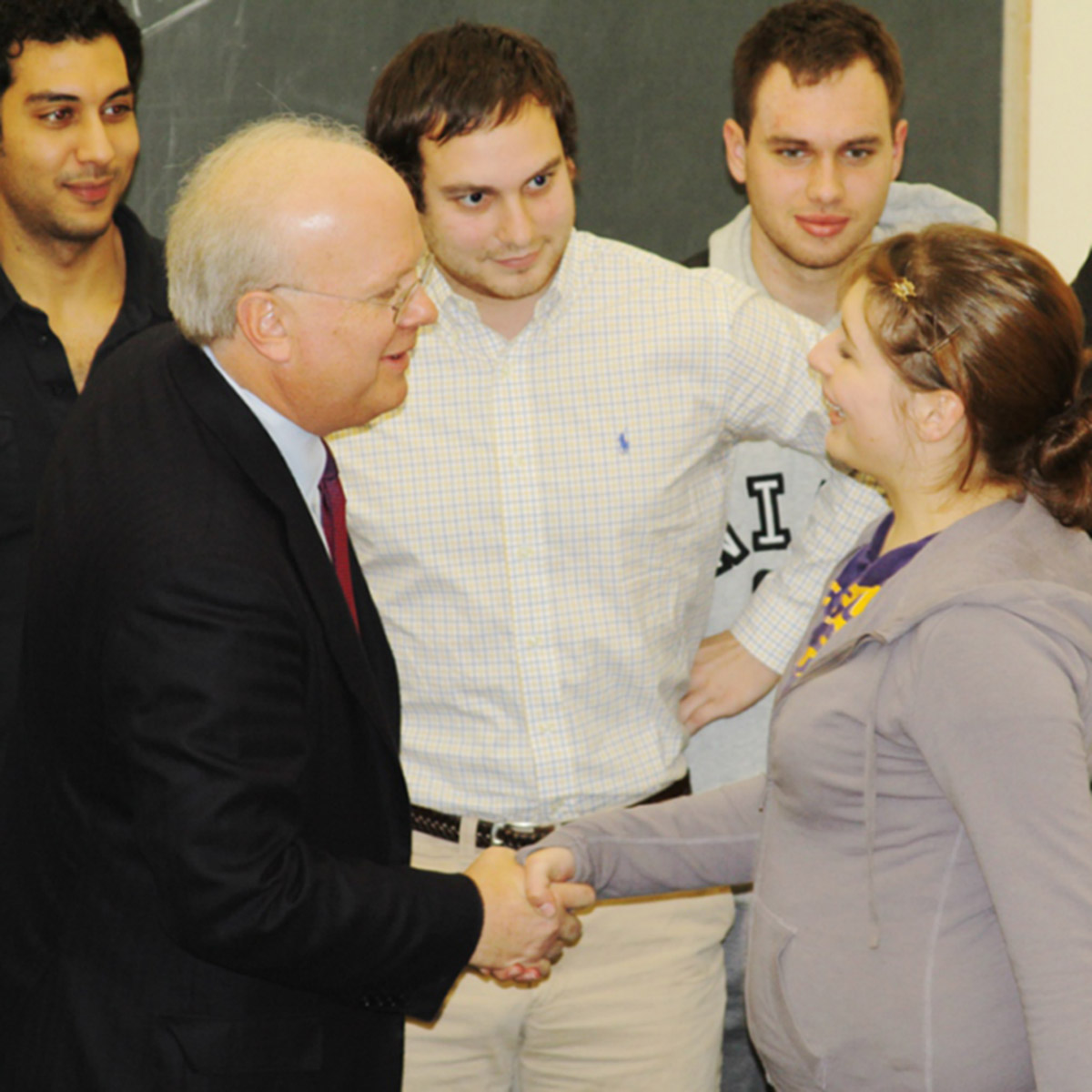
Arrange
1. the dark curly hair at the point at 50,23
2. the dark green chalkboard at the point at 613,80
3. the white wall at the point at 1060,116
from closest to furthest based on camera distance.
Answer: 1. the dark curly hair at the point at 50,23
2. the dark green chalkboard at the point at 613,80
3. the white wall at the point at 1060,116

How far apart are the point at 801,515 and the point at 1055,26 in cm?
150

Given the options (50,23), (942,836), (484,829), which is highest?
(50,23)

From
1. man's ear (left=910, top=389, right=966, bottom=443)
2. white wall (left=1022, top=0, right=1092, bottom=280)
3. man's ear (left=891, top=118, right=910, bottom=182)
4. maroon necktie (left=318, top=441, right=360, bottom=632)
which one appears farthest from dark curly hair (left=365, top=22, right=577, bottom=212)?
white wall (left=1022, top=0, right=1092, bottom=280)

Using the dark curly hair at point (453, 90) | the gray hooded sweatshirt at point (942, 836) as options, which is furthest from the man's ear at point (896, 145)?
the gray hooded sweatshirt at point (942, 836)

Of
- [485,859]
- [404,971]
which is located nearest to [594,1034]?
[485,859]

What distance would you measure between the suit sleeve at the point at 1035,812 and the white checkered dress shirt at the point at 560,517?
0.90 m

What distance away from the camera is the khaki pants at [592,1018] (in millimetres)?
2320

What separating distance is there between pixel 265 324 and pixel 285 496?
0.76 feet

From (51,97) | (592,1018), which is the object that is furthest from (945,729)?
(51,97)

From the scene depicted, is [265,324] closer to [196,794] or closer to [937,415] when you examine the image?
[196,794]

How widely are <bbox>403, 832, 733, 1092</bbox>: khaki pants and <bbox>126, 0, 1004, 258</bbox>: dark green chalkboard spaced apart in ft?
5.16

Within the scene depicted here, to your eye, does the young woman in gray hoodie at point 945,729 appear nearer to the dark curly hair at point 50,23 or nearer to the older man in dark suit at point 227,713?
the older man in dark suit at point 227,713

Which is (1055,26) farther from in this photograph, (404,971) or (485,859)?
(404,971)

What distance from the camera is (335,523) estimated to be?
202cm
